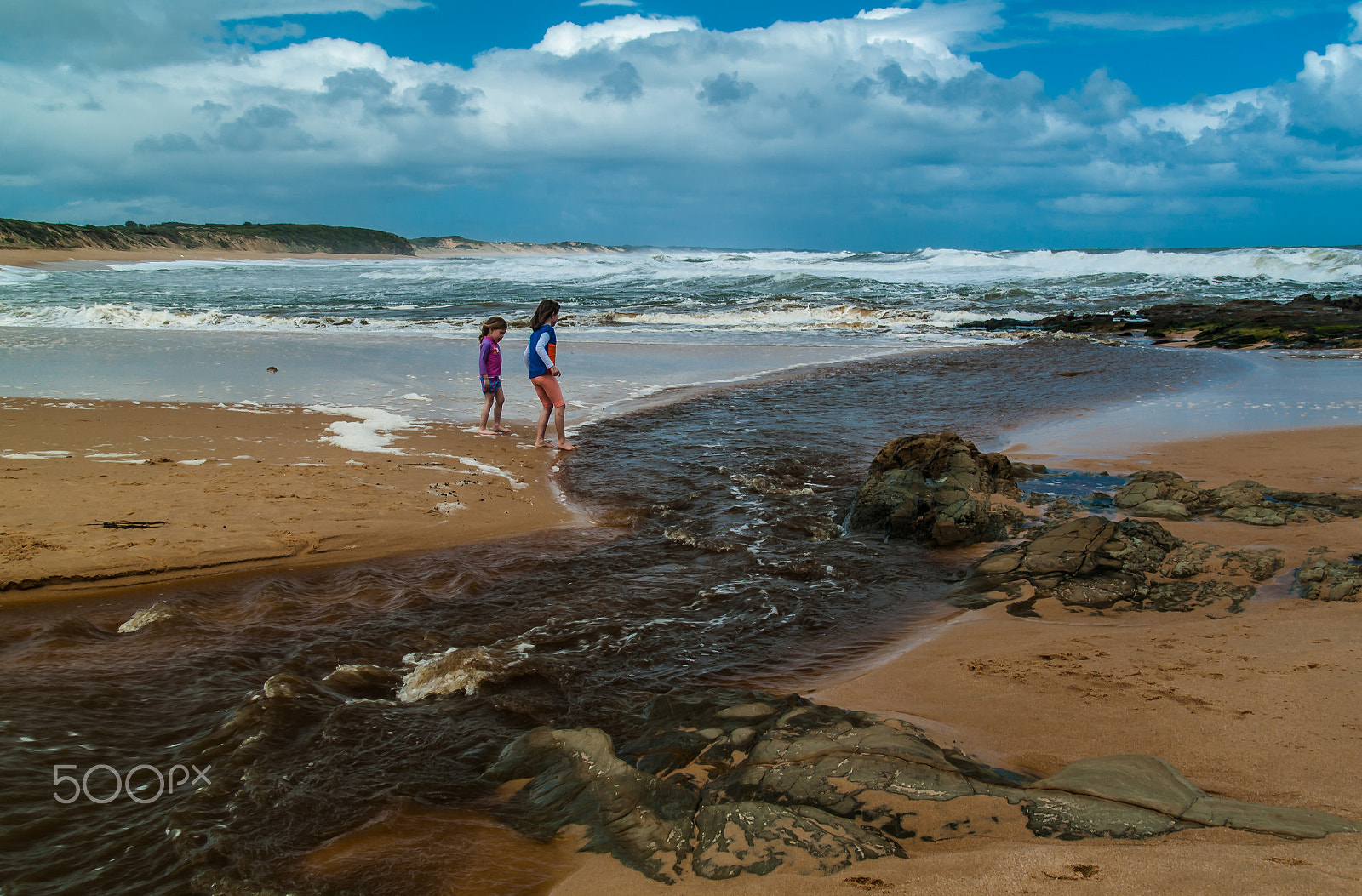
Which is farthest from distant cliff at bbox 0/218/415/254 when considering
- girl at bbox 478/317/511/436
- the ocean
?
girl at bbox 478/317/511/436

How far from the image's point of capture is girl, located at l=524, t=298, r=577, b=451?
829 centimetres

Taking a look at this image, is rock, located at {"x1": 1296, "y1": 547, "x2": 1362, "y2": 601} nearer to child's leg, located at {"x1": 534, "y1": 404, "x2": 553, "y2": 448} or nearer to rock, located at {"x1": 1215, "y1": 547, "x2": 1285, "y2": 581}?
rock, located at {"x1": 1215, "y1": 547, "x2": 1285, "y2": 581}

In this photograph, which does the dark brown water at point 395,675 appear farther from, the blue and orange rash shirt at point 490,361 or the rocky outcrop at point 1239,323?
the rocky outcrop at point 1239,323

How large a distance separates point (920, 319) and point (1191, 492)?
20604mm

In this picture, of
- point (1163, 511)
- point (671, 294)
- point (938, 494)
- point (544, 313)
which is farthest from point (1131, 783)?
point (671, 294)

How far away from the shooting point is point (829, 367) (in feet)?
49.4

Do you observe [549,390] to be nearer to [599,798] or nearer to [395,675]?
[395,675]

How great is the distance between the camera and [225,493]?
5.82 metres

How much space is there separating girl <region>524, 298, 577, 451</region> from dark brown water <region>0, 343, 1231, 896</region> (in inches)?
59.9

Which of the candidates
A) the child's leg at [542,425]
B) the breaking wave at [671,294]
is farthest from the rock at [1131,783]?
the breaking wave at [671,294]

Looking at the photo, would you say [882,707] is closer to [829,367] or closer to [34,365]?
[829,367]

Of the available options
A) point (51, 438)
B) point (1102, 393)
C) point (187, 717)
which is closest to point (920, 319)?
point (1102, 393)

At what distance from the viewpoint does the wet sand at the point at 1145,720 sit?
1.90 meters

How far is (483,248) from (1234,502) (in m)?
131
